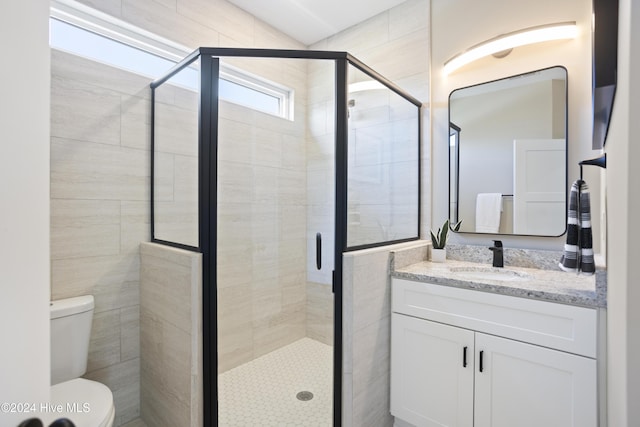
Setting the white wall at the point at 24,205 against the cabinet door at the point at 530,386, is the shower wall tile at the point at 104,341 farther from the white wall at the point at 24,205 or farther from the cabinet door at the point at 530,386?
the cabinet door at the point at 530,386

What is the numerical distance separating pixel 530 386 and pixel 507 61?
184 cm

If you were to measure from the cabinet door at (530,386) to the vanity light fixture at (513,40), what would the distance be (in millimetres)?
1701

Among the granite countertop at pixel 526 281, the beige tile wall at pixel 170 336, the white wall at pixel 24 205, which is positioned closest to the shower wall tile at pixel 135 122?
the beige tile wall at pixel 170 336

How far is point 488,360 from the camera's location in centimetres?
147

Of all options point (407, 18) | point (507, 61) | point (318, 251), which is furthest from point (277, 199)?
point (507, 61)

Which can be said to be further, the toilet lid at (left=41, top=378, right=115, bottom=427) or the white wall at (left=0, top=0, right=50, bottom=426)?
the toilet lid at (left=41, top=378, right=115, bottom=427)

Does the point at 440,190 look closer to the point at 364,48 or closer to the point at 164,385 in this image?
the point at 364,48

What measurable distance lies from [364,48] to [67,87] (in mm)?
2066

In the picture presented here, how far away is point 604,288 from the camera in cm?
125

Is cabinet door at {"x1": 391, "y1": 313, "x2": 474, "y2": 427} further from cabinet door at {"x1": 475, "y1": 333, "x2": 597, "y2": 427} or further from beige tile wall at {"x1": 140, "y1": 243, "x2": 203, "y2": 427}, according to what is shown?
beige tile wall at {"x1": 140, "y1": 243, "x2": 203, "y2": 427}

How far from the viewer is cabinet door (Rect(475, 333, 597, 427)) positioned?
1252 millimetres

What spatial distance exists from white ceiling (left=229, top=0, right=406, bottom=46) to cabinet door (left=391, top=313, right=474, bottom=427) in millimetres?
2262

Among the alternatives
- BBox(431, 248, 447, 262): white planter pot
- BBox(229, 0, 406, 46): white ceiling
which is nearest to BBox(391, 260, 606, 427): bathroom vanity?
BBox(431, 248, 447, 262): white planter pot

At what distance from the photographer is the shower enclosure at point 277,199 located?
1.62 m
